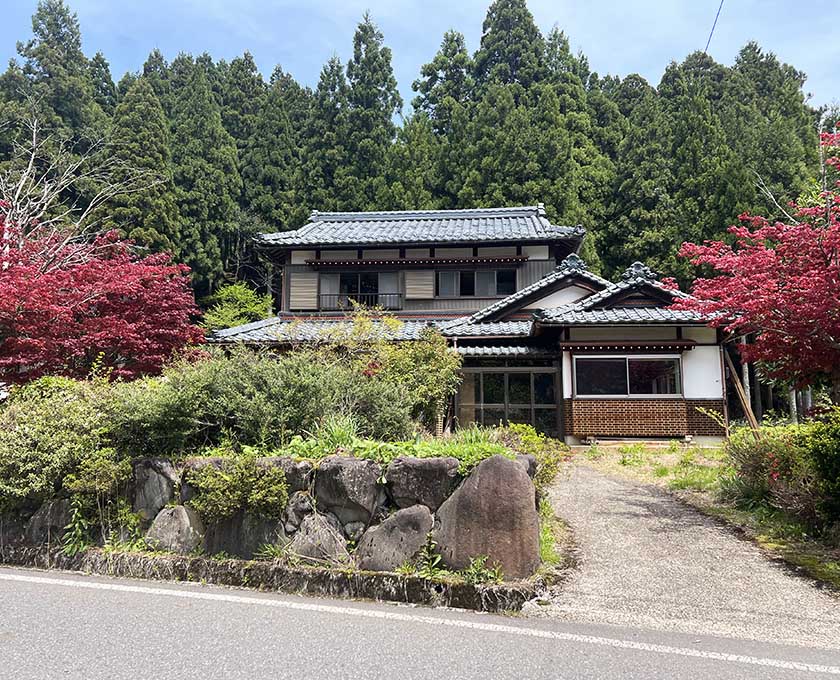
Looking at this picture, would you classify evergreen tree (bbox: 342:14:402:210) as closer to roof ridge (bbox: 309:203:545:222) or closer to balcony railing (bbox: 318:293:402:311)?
roof ridge (bbox: 309:203:545:222)

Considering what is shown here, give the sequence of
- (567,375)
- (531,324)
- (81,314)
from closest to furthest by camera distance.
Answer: (81,314) → (567,375) → (531,324)

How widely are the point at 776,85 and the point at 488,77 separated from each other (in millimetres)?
19387

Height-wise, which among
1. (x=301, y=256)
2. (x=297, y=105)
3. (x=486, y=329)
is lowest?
(x=486, y=329)

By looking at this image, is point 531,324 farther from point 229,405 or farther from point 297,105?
point 297,105

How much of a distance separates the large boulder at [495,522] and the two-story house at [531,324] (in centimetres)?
843

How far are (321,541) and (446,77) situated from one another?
43751 millimetres

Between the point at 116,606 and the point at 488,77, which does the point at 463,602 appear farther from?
the point at 488,77

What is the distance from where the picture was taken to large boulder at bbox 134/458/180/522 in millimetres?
5316

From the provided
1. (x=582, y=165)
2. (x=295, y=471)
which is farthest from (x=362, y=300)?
(x=582, y=165)

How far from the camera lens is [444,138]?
1473 inches

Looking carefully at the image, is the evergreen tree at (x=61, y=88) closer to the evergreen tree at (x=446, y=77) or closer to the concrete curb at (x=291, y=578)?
the evergreen tree at (x=446, y=77)

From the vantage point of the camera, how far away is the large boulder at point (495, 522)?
4363 millimetres

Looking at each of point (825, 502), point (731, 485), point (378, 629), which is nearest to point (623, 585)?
point (378, 629)

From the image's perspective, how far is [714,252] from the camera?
771 centimetres
